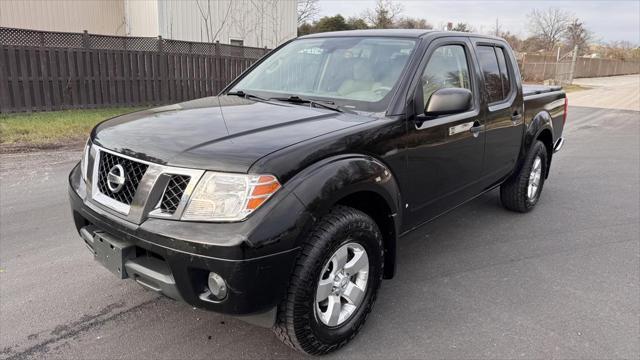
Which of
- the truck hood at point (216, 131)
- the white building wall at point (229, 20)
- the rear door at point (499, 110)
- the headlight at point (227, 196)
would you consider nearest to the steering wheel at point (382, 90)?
the truck hood at point (216, 131)

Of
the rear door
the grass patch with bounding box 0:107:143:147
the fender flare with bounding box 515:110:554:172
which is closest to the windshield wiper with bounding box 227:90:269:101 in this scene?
the rear door

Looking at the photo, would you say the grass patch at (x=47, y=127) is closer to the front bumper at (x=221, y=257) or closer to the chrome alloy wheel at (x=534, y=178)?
the front bumper at (x=221, y=257)

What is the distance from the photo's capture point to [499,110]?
435 cm

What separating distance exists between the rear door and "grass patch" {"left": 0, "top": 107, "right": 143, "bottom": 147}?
6.93 meters

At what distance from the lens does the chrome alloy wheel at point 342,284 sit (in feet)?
8.78

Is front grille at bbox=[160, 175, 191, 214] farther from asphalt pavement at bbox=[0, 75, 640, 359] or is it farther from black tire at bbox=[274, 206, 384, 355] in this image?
asphalt pavement at bbox=[0, 75, 640, 359]

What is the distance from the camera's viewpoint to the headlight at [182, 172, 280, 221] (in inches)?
89.4

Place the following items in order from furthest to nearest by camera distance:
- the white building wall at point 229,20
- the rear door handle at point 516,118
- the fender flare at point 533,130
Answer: the white building wall at point 229,20
the fender flare at point 533,130
the rear door handle at point 516,118

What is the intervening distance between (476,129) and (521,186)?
62.6 inches

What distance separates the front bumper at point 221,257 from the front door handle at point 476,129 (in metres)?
2.06

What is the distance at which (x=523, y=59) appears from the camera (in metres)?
28.2

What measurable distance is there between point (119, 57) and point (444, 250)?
32.4 ft

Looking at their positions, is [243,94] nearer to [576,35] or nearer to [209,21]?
[209,21]

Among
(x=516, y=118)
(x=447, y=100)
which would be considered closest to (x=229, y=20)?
(x=516, y=118)
